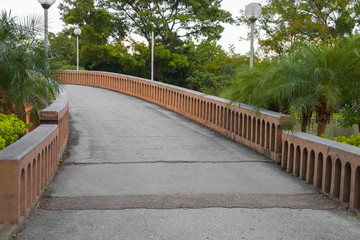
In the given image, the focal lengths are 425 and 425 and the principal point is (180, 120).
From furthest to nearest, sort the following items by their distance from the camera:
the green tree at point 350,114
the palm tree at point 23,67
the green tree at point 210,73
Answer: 1. the green tree at point 210,73
2. the green tree at point 350,114
3. the palm tree at point 23,67

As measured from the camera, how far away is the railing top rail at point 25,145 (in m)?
4.68

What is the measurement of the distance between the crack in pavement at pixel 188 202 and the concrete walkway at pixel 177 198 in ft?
0.04

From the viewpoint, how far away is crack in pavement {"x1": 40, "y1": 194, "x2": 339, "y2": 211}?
554 centimetres

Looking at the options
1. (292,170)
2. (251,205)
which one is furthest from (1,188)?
(292,170)

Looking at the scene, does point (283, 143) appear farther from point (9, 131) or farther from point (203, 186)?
point (9, 131)

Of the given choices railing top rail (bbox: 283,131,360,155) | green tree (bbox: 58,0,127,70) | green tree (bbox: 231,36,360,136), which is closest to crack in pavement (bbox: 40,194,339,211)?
railing top rail (bbox: 283,131,360,155)

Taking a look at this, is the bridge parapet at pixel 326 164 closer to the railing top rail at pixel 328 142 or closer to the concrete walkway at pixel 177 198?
the railing top rail at pixel 328 142

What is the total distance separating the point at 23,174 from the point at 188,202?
2.15 meters

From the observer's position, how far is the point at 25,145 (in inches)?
211

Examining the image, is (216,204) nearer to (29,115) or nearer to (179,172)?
(179,172)

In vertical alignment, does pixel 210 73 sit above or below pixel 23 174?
above

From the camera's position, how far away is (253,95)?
9.49 metres

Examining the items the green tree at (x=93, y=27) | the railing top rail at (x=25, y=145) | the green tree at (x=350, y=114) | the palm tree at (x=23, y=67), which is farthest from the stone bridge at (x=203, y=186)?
the green tree at (x=93, y=27)

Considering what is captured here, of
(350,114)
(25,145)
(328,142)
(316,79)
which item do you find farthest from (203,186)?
(350,114)
